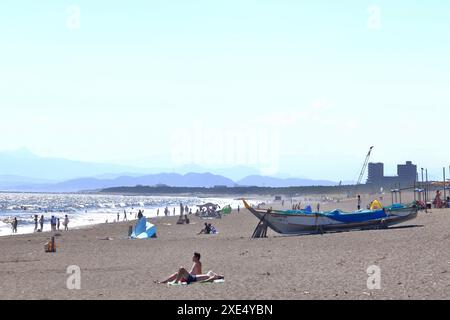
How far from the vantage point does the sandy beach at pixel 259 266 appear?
16031 mm

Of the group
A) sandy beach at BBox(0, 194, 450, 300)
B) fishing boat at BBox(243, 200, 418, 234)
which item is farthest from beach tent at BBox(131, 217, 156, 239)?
fishing boat at BBox(243, 200, 418, 234)

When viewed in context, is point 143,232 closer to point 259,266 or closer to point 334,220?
point 334,220

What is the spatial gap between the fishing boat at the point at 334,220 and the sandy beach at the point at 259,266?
139cm

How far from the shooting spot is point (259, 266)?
70.8 ft

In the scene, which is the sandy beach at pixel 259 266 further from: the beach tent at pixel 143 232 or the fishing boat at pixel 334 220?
the beach tent at pixel 143 232

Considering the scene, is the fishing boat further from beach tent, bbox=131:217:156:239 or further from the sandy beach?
beach tent, bbox=131:217:156:239

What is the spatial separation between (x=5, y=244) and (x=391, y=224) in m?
21.2

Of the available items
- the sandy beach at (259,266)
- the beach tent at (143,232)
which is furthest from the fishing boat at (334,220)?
the beach tent at (143,232)
